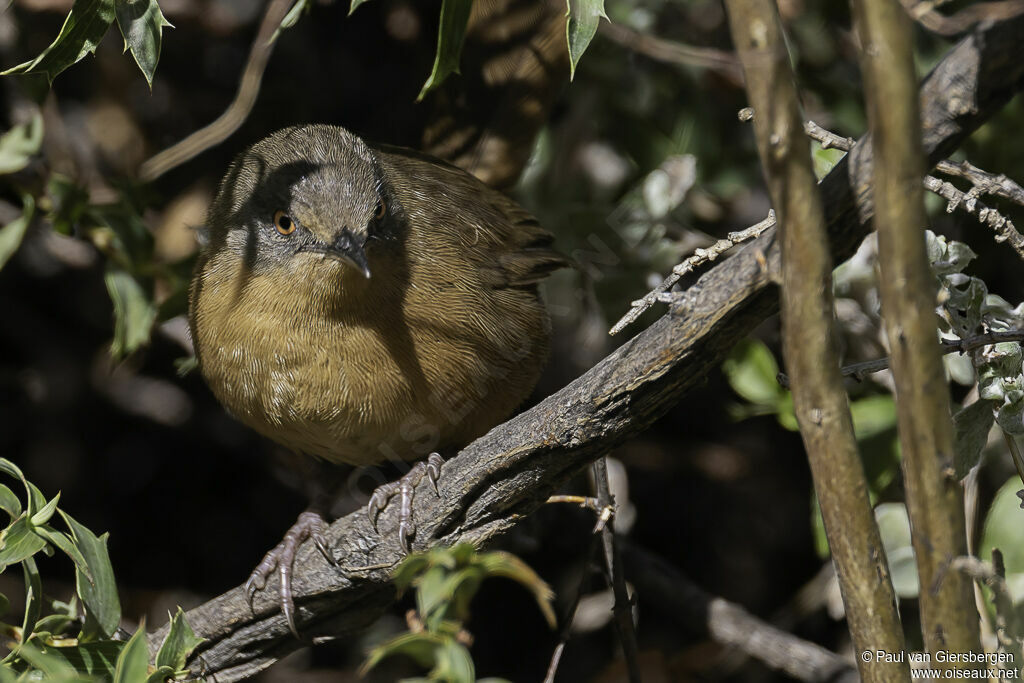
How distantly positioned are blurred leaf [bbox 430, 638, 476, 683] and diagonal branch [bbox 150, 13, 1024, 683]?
82 cm

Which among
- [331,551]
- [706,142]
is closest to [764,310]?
[331,551]

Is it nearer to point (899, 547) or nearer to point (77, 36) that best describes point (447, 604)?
point (77, 36)

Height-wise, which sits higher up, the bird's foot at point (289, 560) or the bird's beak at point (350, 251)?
the bird's beak at point (350, 251)

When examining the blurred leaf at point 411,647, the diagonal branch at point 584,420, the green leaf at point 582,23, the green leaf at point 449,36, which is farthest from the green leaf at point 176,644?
the green leaf at point 582,23

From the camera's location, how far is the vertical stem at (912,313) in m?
1.54

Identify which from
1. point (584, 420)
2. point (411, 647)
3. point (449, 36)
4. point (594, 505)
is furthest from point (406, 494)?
point (411, 647)

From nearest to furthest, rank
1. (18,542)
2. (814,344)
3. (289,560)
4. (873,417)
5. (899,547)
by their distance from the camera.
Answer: (814,344) < (18,542) < (289,560) < (899,547) < (873,417)

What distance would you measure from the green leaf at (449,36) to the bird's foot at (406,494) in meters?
1.17

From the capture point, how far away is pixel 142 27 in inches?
100

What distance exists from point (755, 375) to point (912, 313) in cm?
231

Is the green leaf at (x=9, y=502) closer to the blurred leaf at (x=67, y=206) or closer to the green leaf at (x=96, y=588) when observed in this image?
the green leaf at (x=96, y=588)

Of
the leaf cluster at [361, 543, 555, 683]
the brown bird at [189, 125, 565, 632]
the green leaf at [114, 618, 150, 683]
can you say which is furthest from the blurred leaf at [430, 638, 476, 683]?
the brown bird at [189, 125, 565, 632]

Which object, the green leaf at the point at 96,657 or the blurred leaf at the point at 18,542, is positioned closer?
the blurred leaf at the point at 18,542

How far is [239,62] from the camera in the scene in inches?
202
